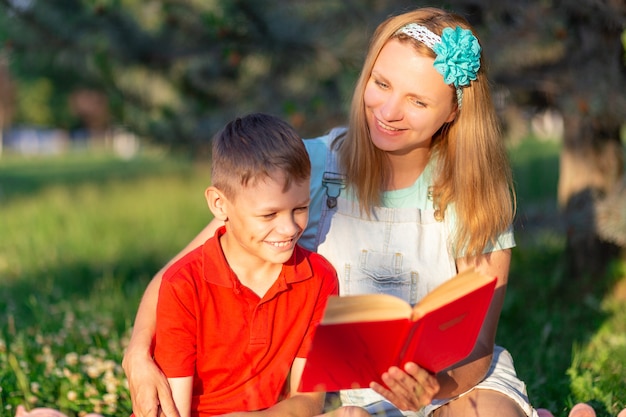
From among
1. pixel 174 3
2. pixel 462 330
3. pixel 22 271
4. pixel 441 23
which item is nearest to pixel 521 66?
pixel 441 23

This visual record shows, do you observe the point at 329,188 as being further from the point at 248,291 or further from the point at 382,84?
the point at 248,291

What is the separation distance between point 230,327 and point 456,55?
103 centimetres

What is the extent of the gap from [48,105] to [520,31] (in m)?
34.7

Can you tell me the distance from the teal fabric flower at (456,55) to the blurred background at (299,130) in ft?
3.52

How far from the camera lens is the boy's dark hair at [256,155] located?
2.01 m

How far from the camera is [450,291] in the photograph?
69.8 inches

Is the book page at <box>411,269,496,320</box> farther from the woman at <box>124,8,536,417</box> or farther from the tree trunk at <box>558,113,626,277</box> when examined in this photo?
the tree trunk at <box>558,113,626,277</box>

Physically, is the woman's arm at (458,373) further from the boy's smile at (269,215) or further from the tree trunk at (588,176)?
the tree trunk at (588,176)

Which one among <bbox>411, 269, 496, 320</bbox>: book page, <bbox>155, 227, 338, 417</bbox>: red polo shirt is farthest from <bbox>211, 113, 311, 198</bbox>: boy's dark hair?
<bbox>411, 269, 496, 320</bbox>: book page

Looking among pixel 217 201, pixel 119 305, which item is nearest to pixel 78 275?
pixel 119 305

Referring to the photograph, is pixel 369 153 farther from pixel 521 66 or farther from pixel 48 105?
pixel 48 105

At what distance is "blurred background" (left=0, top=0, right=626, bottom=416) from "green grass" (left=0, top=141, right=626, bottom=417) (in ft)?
0.05

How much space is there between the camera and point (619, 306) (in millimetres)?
4176

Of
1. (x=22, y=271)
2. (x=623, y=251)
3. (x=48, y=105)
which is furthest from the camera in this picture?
(x=48, y=105)
